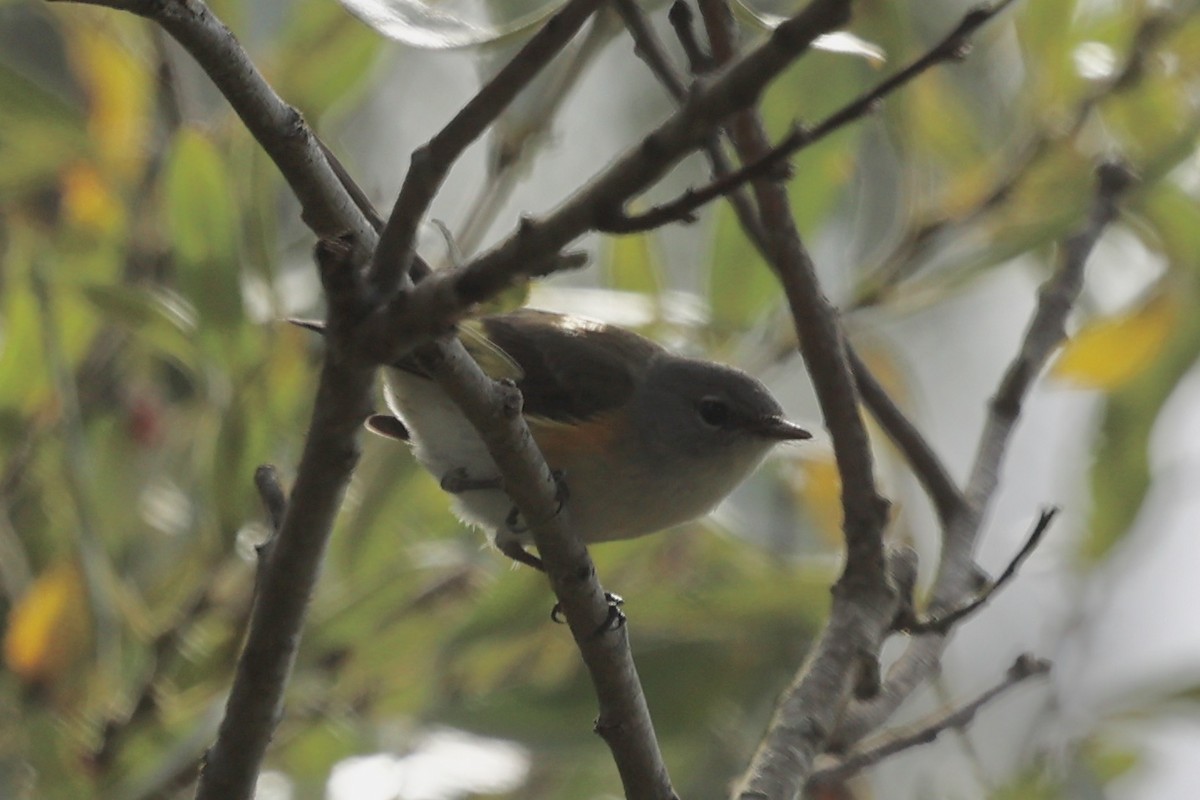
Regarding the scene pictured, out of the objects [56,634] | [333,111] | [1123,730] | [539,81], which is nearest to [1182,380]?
[1123,730]

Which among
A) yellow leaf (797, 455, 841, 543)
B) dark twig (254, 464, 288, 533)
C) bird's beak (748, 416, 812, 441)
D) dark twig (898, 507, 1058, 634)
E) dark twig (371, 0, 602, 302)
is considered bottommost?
dark twig (371, 0, 602, 302)

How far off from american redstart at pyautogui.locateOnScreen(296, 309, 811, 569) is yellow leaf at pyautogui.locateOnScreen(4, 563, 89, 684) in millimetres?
560

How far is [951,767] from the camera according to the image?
354 cm

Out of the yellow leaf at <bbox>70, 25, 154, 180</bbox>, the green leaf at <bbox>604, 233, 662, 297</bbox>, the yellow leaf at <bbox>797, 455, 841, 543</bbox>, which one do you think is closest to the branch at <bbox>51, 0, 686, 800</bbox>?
the green leaf at <bbox>604, 233, 662, 297</bbox>

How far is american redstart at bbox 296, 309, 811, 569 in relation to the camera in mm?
2414

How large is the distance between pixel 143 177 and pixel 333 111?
520 mm

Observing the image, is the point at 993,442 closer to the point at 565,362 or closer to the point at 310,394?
the point at 565,362

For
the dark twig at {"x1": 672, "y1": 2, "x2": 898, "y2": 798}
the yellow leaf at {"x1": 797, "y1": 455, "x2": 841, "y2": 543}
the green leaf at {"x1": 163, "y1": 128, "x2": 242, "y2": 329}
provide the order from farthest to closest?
1. the yellow leaf at {"x1": 797, "y1": 455, "x2": 841, "y2": 543}
2. the green leaf at {"x1": 163, "y1": 128, "x2": 242, "y2": 329}
3. the dark twig at {"x1": 672, "y1": 2, "x2": 898, "y2": 798}

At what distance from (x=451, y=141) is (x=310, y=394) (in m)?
1.55

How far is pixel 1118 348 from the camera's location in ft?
9.43

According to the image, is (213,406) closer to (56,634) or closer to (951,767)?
(56,634)

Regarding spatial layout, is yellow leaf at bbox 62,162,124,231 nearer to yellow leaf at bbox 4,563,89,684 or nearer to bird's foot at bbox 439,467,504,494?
yellow leaf at bbox 4,563,89,684

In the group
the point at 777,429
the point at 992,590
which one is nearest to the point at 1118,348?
the point at 777,429

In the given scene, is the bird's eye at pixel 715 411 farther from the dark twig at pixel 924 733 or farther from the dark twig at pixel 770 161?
the dark twig at pixel 770 161
